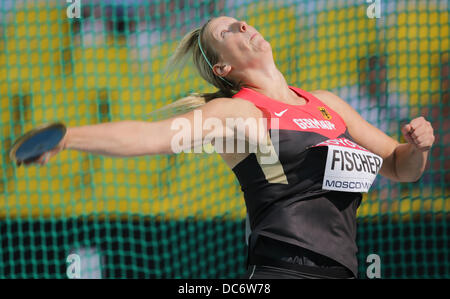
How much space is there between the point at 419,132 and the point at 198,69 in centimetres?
86


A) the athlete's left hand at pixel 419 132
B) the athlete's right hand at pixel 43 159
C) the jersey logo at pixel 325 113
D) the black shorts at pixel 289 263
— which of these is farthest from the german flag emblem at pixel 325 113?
the athlete's right hand at pixel 43 159

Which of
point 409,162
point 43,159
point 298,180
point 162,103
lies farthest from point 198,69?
point 162,103

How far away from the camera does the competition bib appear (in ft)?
5.78

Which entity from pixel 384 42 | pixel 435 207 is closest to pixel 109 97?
pixel 384 42

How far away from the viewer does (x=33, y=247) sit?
147 inches

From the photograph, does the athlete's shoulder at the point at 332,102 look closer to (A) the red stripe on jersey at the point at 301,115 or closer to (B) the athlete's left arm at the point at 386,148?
(B) the athlete's left arm at the point at 386,148

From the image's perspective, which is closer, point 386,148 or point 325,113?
point 325,113

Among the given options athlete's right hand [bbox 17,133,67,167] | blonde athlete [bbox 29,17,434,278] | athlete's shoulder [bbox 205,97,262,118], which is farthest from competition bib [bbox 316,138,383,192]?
athlete's right hand [bbox 17,133,67,167]

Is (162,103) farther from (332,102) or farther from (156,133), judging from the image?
(156,133)

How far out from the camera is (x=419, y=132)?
5.92ft

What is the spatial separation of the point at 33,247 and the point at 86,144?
2579mm

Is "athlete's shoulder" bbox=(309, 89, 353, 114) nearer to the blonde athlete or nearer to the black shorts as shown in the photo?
the blonde athlete
